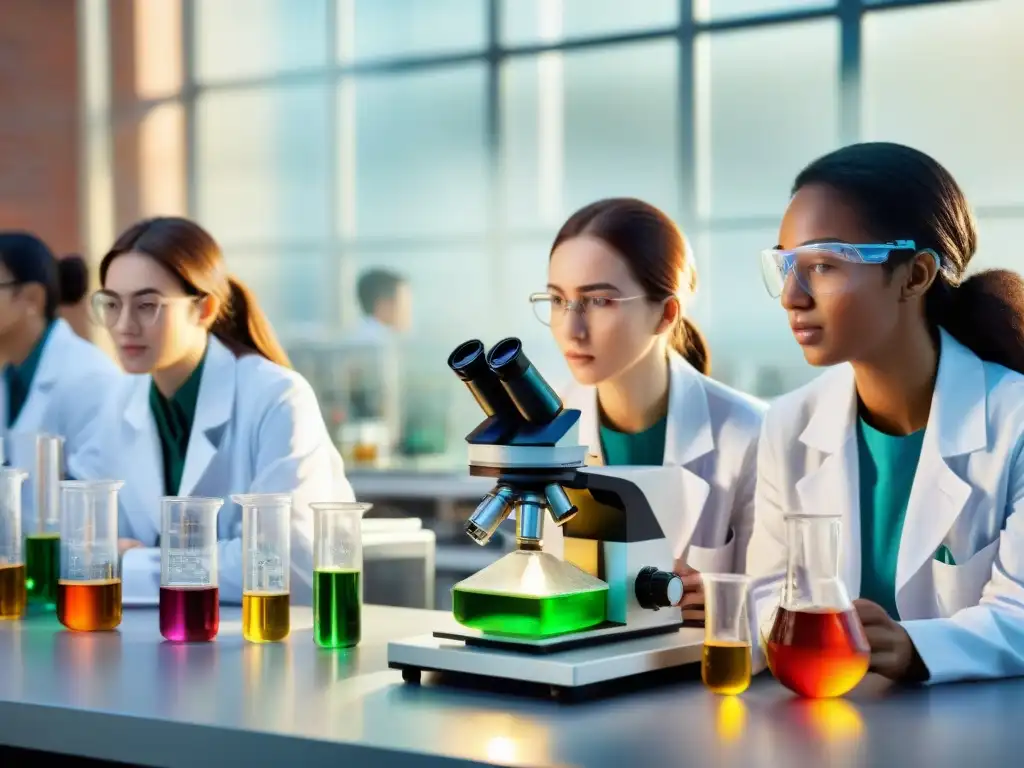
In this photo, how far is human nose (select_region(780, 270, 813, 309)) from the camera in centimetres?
199

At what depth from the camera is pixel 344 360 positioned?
712 centimetres

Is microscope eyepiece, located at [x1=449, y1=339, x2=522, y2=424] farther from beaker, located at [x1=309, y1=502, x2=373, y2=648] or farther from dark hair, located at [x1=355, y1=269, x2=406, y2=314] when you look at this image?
dark hair, located at [x1=355, y1=269, x2=406, y2=314]

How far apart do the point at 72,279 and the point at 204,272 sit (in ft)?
4.52

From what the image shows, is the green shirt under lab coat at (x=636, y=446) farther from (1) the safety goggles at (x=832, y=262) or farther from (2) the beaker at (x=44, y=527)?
(2) the beaker at (x=44, y=527)

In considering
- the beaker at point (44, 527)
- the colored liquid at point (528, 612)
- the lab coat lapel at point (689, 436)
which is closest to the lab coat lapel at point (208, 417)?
the beaker at point (44, 527)

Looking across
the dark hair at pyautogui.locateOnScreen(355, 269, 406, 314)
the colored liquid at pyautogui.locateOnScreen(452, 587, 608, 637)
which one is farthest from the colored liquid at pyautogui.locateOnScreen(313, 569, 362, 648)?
the dark hair at pyautogui.locateOnScreen(355, 269, 406, 314)

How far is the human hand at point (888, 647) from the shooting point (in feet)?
5.50

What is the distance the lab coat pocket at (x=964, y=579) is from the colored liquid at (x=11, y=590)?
1.46 meters

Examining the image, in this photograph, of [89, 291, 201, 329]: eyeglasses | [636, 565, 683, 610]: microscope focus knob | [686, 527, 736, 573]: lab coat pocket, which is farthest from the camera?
[89, 291, 201, 329]: eyeglasses

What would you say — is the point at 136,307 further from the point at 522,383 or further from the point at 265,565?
the point at 522,383

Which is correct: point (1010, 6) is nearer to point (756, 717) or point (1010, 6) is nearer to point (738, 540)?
point (738, 540)

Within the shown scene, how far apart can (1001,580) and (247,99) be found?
7.29 metres

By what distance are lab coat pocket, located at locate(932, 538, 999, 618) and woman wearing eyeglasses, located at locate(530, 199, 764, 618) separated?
61 centimetres

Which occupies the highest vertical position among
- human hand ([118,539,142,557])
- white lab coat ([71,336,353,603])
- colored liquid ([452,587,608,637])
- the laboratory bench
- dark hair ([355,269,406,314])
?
dark hair ([355,269,406,314])
